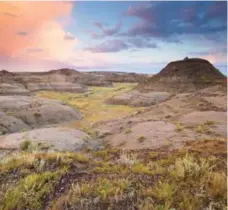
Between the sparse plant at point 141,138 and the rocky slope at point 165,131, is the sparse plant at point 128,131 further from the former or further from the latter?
the sparse plant at point 141,138

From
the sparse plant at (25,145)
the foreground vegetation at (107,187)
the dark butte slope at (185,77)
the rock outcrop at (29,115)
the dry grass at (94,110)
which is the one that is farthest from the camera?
the dark butte slope at (185,77)

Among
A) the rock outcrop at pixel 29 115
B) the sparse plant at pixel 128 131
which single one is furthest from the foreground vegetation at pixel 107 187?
A: the rock outcrop at pixel 29 115

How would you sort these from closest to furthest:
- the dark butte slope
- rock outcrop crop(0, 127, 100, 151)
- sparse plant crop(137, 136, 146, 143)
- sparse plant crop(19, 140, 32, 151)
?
sparse plant crop(19, 140, 32, 151)
rock outcrop crop(0, 127, 100, 151)
sparse plant crop(137, 136, 146, 143)
the dark butte slope

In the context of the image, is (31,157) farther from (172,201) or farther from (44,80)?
(44,80)

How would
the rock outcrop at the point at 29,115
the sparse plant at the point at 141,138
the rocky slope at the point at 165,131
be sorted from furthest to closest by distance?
1. the rock outcrop at the point at 29,115
2. the sparse plant at the point at 141,138
3. the rocky slope at the point at 165,131

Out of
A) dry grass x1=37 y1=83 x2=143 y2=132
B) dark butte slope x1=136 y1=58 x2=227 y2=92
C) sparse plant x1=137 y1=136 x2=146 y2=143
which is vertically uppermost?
dark butte slope x1=136 y1=58 x2=227 y2=92

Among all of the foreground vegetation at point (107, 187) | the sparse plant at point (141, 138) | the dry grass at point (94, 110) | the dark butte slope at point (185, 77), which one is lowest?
the dry grass at point (94, 110)

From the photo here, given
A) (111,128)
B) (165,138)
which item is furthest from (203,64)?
(165,138)

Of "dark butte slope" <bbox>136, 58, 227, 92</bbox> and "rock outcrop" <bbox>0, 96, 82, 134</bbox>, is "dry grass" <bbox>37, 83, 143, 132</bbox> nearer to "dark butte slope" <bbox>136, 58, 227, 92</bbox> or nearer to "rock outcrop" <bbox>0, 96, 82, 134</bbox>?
"rock outcrop" <bbox>0, 96, 82, 134</bbox>

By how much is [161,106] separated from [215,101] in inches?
299

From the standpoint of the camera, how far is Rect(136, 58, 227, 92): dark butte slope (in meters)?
63.2

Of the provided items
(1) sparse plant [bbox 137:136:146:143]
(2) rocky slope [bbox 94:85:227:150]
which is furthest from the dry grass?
(1) sparse plant [bbox 137:136:146:143]

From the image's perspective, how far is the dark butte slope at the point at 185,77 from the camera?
207 feet

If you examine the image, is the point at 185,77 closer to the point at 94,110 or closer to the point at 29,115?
the point at 94,110
